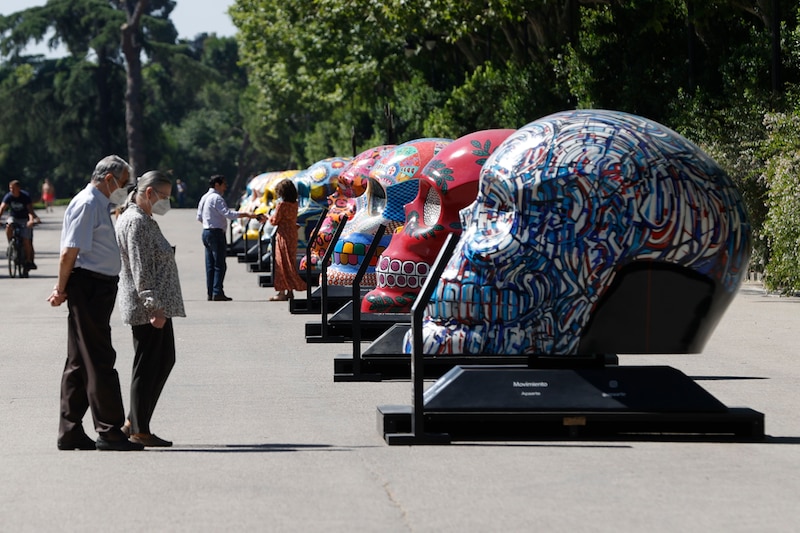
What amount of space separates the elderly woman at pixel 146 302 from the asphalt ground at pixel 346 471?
317 millimetres

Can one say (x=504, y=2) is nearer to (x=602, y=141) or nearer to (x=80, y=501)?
(x=602, y=141)

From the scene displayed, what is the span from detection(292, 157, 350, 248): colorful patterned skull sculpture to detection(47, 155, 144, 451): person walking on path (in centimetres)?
1558

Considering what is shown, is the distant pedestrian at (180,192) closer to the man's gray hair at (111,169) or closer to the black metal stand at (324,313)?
the black metal stand at (324,313)

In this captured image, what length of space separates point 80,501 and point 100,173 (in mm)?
2340

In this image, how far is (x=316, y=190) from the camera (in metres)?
25.4

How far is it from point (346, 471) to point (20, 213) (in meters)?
21.5

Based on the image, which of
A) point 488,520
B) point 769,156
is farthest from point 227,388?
point 769,156

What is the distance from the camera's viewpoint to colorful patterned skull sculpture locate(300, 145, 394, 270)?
18938 millimetres

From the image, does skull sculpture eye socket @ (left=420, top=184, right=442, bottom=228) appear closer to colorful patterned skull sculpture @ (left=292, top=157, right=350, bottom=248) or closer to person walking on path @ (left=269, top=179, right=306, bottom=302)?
person walking on path @ (left=269, top=179, right=306, bottom=302)

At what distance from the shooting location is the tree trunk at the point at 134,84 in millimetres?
76188

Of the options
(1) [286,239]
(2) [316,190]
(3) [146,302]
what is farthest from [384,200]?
(2) [316,190]

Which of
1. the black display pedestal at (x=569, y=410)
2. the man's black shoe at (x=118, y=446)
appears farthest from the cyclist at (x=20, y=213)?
the black display pedestal at (x=569, y=410)

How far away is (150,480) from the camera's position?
8.41 meters

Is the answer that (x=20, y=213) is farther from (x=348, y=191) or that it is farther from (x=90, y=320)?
(x=90, y=320)
